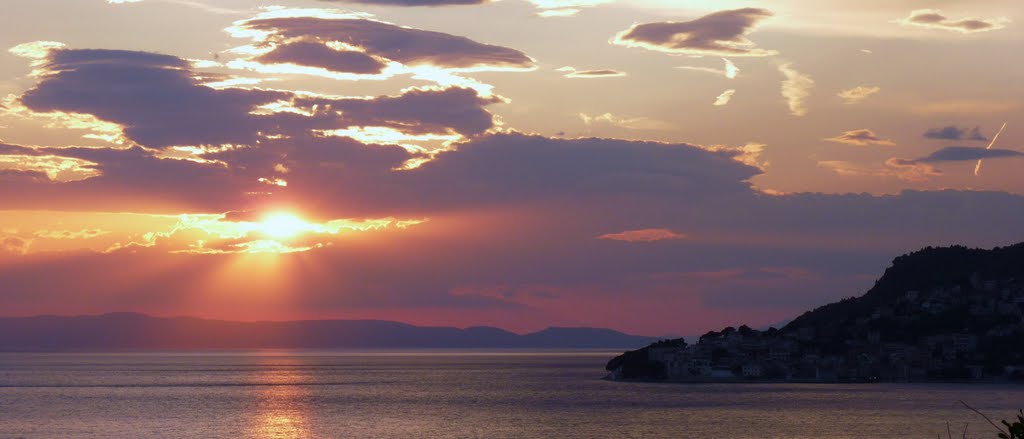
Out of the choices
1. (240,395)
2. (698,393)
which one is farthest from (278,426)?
(698,393)

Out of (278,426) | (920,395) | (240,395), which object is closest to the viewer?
(278,426)

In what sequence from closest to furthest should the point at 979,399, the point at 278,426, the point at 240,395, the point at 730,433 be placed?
the point at 730,433, the point at 278,426, the point at 979,399, the point at 240,395

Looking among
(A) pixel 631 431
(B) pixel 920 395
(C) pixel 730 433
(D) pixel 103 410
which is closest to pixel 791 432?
(C) pixel 730 433

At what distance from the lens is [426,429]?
122250mm

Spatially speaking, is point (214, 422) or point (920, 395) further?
point (920, 395)

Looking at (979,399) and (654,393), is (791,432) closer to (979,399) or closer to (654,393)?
(979,399)

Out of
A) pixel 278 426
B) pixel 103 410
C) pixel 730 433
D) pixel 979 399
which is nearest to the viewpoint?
pixel 730 433

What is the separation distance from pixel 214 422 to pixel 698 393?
8681 centimetres

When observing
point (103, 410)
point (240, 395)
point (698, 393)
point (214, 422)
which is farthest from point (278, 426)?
point (698, 393)

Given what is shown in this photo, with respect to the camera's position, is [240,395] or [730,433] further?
[240,395]

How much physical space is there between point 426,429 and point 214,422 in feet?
86.7

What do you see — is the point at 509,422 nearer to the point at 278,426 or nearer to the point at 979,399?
the point at 278,426

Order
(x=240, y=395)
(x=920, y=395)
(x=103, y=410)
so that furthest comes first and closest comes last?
(x=240, y=395) < (x=920, y=395) < (x=103, y=410)

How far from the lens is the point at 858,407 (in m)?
155
